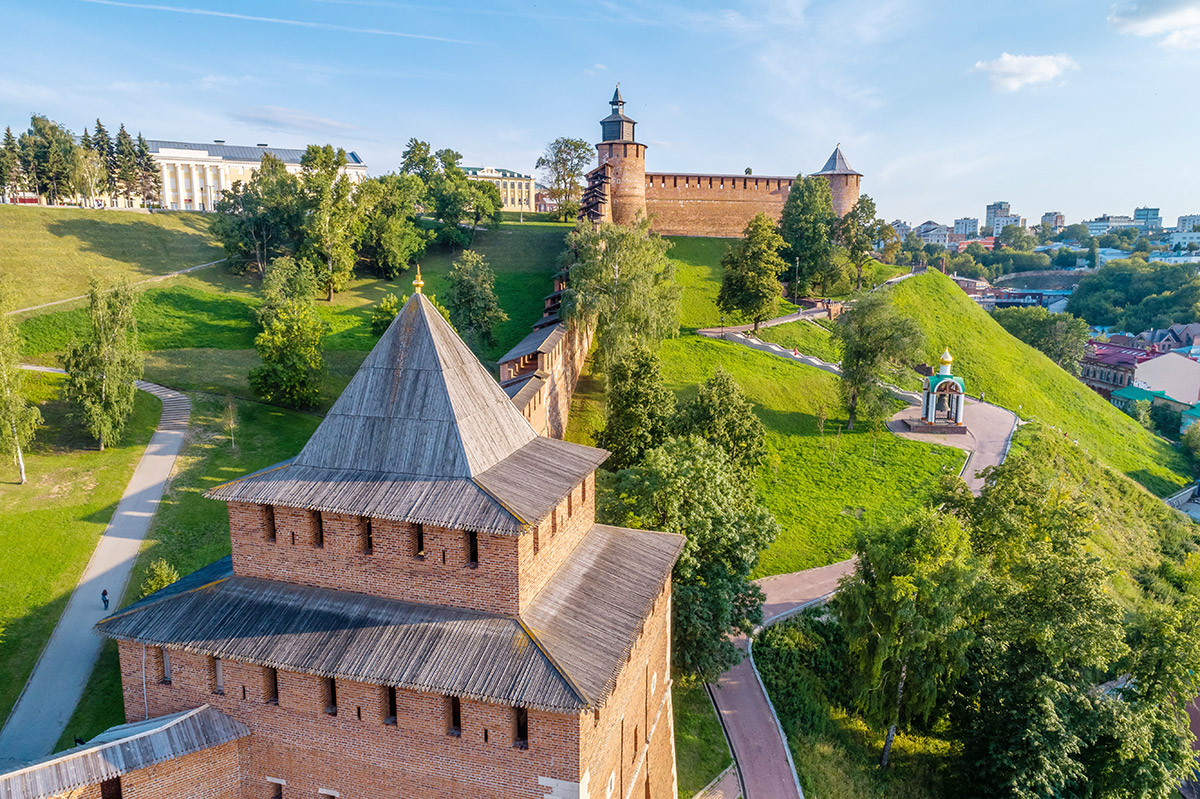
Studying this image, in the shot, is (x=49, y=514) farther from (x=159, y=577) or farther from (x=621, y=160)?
(x=621, y=160)

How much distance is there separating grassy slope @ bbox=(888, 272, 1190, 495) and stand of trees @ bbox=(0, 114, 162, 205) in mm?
82757

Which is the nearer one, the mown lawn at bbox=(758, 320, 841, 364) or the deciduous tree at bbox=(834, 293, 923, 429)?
the deciduous tree at bbox=(834, 293, 923, 429)

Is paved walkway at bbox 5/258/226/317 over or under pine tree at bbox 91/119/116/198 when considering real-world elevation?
under

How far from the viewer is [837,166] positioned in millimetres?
74250

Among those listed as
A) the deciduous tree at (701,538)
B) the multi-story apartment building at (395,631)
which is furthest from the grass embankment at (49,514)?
the deciduous tree at (701,538)

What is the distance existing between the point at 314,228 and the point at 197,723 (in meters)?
45.8

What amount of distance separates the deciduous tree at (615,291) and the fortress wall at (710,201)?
34.1m

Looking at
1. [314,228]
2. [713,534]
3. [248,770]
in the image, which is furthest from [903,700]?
[314,228]

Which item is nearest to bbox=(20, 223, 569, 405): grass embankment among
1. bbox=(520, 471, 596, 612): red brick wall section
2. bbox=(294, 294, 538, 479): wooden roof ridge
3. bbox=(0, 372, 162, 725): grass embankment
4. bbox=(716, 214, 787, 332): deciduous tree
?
bbox=(0, 372, 162, 725): grass embankment

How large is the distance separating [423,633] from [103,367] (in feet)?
88.9

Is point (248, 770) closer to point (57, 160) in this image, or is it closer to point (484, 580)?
point (484, 580)

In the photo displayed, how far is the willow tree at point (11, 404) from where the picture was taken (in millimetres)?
27953

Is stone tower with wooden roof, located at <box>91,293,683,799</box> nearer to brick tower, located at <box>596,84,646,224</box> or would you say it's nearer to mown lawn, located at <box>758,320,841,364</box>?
mown lawn, located at <box>758,320,841,364</box>

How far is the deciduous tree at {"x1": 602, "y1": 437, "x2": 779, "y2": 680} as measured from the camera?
22125 mm
